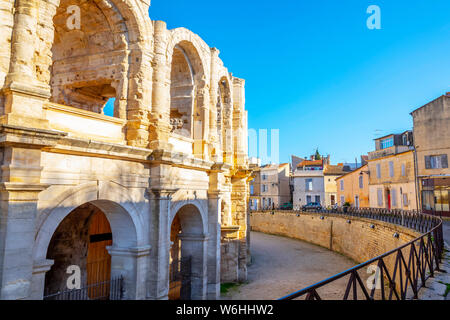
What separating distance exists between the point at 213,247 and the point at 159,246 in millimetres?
3551

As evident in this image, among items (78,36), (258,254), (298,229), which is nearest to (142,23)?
(78,36)

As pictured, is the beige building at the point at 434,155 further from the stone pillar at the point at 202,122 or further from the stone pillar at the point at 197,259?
the stone pillar at the point at 197,259

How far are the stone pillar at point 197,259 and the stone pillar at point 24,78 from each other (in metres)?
6.49

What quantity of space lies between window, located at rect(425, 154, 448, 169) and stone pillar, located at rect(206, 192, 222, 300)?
59.8 ft

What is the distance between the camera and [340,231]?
2323cm

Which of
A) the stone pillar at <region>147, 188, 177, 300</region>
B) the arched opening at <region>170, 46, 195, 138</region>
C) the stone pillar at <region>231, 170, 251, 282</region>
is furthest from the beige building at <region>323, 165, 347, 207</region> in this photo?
the stone pillar at <region>147, 188, 177, 300</region>

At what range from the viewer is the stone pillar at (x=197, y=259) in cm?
1066

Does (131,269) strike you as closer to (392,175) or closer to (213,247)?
(213,247)

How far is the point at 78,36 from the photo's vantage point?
9.13 m

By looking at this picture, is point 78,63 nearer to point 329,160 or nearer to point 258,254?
point 258,254

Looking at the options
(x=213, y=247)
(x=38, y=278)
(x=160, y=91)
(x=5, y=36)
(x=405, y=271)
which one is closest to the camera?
(x=38, y=278)

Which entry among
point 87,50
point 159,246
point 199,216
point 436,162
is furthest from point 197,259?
point 436,162
